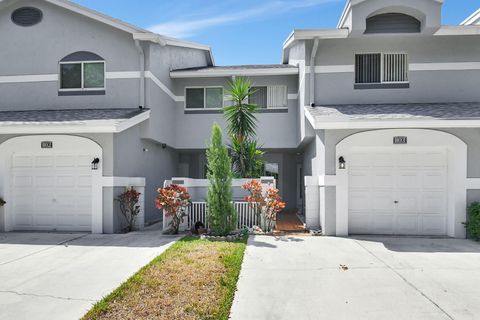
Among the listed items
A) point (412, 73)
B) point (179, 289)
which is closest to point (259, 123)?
point (412, 73)

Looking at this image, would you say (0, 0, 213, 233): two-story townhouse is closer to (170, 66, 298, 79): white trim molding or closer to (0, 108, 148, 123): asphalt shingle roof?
(0, 108, 148, 123): asphalt shingle roof

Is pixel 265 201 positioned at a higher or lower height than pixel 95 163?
lower

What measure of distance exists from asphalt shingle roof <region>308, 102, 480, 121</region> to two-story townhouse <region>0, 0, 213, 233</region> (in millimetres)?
6497

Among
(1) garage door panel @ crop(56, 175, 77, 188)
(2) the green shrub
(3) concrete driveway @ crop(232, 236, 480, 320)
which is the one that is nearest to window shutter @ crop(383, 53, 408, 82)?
(2) the green shrub

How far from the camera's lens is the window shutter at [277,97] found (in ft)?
48.5

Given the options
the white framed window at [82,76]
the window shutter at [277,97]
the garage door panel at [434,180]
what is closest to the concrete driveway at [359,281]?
the garage door panel at [434,180]

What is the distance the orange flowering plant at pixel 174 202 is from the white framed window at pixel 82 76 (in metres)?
5.41

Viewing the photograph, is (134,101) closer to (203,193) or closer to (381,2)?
(203,193)

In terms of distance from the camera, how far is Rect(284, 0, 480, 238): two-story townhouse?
31.6 feet

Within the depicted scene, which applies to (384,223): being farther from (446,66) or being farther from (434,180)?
(446,66)

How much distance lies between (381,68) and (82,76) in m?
11.4

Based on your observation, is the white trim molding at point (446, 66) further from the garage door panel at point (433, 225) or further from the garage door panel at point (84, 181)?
the garage door panel at point (84, 181)

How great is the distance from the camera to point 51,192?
10.8m

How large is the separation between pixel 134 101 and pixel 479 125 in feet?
37.5
